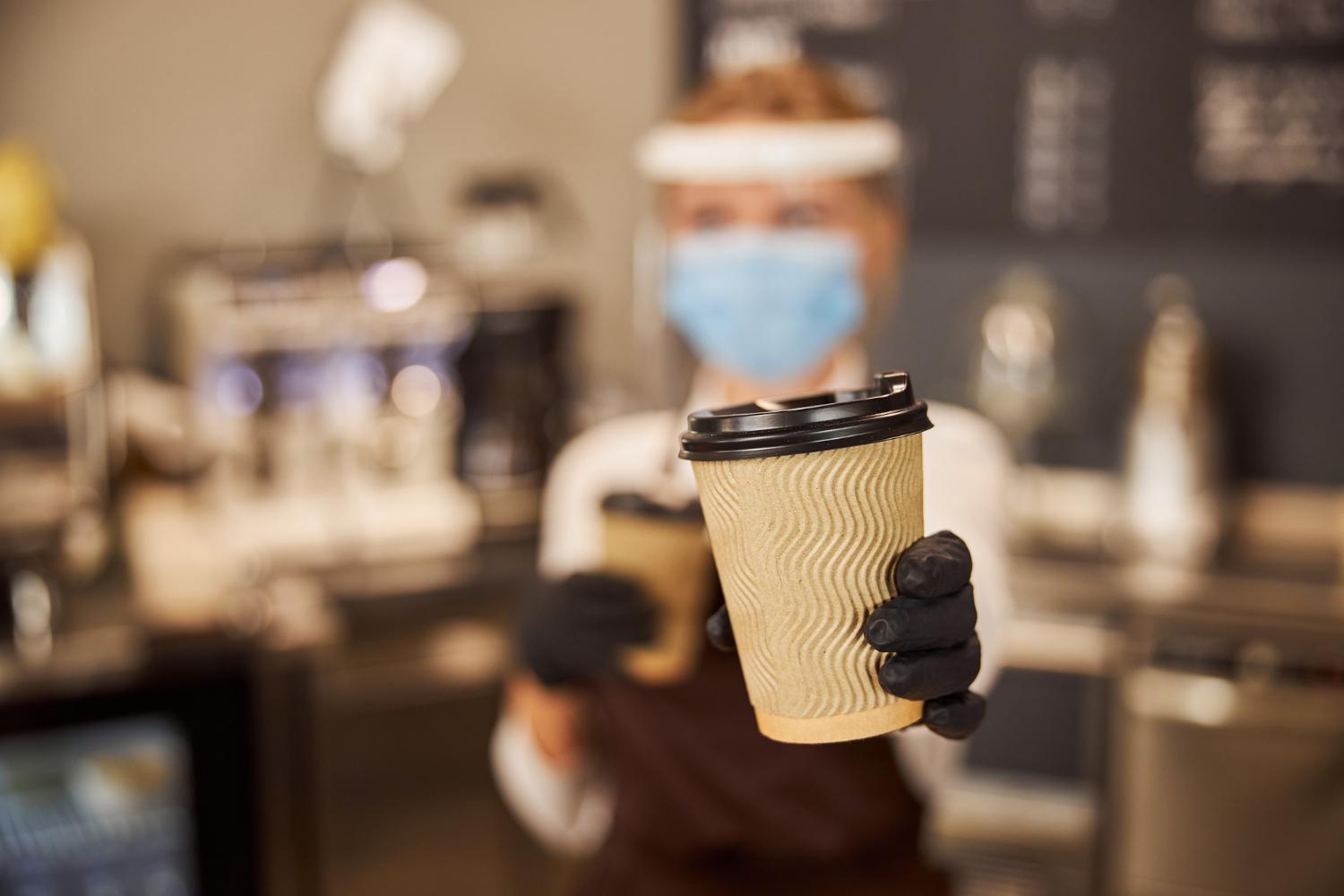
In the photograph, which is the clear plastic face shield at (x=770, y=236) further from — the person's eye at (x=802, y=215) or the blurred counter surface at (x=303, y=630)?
the blurred counter surface at (x=303, y=630)

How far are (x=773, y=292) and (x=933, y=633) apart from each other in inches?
28.0

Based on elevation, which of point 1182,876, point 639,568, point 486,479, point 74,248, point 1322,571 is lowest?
point 1182,876

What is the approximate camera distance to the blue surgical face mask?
1.23 m

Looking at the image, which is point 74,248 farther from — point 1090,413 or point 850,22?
point 1090,413

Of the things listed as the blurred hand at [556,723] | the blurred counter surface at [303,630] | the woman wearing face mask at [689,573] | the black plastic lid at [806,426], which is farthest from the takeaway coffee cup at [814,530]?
the blurred counter surface at [303,630]

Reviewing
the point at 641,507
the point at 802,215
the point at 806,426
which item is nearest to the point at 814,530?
the point at 806,426

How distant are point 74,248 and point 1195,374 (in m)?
2.22

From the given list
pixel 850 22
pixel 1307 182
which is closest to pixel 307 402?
pixel 850 22

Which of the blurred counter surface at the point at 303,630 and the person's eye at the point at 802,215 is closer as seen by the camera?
the person's eye at the point at 802,215

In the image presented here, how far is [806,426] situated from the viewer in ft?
1.78

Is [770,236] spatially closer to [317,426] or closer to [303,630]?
[303,630]

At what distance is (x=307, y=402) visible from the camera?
2.74 metres

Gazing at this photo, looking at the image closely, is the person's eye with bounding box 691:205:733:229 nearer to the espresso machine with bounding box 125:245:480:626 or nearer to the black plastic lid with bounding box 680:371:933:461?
the black plastic lid with bounding box 680:371:933:461

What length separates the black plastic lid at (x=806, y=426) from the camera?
0.54 m
